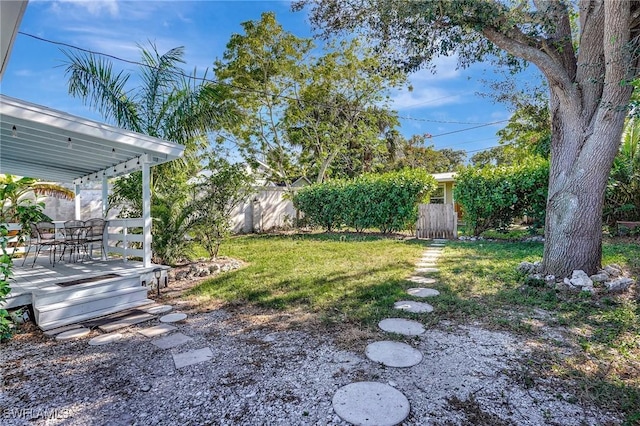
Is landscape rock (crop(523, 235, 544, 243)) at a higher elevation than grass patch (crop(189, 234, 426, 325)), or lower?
higher

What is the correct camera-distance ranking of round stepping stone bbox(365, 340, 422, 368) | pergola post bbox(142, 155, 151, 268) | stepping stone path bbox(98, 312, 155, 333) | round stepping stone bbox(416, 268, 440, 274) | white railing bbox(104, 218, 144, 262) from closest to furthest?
1. round stepping stone bbox(365, 340, 422, 368)
2. stepping stone path bbox(98, 312, 155, 333)
3. pergola post bbox(142, 155, 151, 268)
4. white railing bbox(104, 218, 144, 262)
5. round stepping stone bbox(416, 268, 440, 274)

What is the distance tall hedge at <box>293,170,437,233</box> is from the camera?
11.6 metres

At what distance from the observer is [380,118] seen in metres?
18.0

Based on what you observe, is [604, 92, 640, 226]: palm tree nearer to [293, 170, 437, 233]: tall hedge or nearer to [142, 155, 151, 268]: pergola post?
[293, 170, 437, 233]: tall hedge

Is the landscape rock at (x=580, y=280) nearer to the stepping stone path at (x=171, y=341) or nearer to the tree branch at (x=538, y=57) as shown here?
the tree branch at (x=538, y=57)

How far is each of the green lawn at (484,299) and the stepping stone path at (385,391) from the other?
21cm

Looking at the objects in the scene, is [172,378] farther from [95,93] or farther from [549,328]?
[95,93]

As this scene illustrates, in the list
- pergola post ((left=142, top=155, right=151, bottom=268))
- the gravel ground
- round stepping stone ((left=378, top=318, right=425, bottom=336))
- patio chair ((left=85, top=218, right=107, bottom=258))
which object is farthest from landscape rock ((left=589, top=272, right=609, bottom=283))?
patio chair ((left=85, top=218, right=107, bottom=258))

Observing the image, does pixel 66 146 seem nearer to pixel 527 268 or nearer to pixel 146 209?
pixel 146 209

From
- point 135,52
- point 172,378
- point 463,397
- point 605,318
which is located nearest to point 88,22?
point 135,52

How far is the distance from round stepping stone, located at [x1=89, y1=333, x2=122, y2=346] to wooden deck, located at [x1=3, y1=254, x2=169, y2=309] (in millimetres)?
1191

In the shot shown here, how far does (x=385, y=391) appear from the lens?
248cm

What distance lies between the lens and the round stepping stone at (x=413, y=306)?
13.9ft

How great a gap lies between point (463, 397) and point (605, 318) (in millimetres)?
2671
